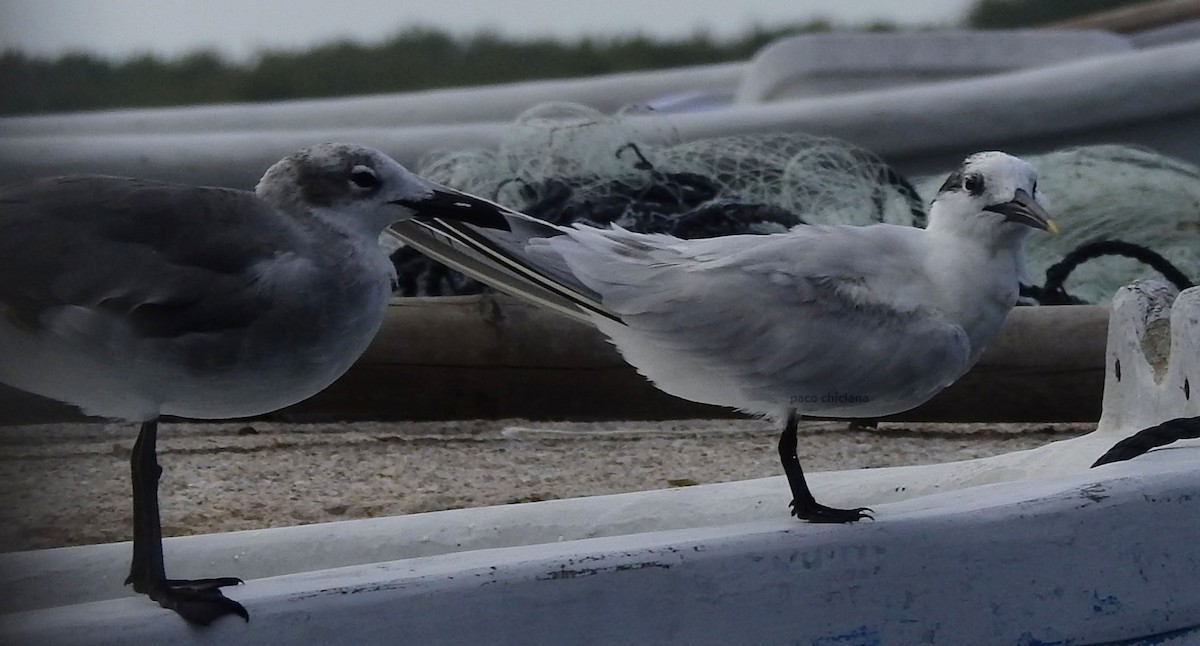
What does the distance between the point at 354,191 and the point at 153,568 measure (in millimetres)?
437

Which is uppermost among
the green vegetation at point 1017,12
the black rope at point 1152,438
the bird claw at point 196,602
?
the green vegetation at point 1017,12

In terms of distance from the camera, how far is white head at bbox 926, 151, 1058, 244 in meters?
1.79

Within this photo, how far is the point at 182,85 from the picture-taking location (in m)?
15.5

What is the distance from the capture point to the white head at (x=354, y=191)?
1483 millimetres

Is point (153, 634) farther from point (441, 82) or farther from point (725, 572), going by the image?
point (441, 82)

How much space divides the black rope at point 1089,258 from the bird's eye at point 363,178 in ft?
8.30

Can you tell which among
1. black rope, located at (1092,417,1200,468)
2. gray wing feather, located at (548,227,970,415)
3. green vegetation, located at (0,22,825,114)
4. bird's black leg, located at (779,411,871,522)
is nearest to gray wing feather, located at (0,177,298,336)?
gray wing feather, located at (548,227,970,415)

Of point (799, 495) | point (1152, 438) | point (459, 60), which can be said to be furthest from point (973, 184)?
point (459, 60)

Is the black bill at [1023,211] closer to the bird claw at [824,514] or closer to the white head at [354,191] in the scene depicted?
the bird claw at [824,514]

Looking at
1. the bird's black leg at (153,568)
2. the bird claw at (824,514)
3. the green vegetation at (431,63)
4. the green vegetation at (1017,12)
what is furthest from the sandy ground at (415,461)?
the green vegetation at (1017,12)

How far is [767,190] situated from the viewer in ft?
14.2

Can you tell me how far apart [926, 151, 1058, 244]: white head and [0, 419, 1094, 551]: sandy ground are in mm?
1417

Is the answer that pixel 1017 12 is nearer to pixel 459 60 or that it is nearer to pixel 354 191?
pixel 459 60

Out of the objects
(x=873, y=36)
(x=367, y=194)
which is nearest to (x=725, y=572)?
(x=367, y=194)
